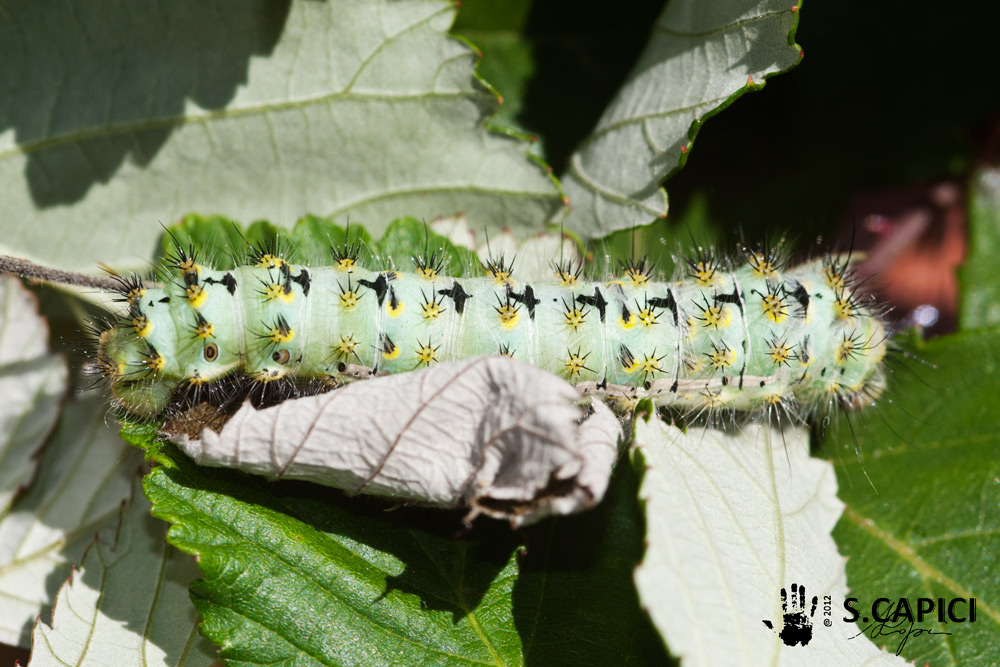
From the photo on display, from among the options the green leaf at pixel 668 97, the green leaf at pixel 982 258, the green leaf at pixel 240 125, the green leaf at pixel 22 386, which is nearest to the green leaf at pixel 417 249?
the green leaf at pixel 240 125

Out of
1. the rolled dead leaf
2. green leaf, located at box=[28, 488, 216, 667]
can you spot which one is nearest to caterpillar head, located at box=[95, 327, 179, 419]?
the rolled dead leaf

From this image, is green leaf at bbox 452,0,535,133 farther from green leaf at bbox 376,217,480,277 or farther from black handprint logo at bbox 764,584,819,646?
black handprint logo at bbox 764,584,819,646

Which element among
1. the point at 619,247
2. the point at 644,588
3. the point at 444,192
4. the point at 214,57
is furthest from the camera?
the point at 619,247

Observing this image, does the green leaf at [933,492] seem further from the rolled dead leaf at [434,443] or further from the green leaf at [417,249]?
the green leaf at [417,249]

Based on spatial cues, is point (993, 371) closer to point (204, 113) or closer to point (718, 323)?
point (718, 323)

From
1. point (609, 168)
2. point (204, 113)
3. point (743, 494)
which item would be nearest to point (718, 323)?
point (743, 494)
